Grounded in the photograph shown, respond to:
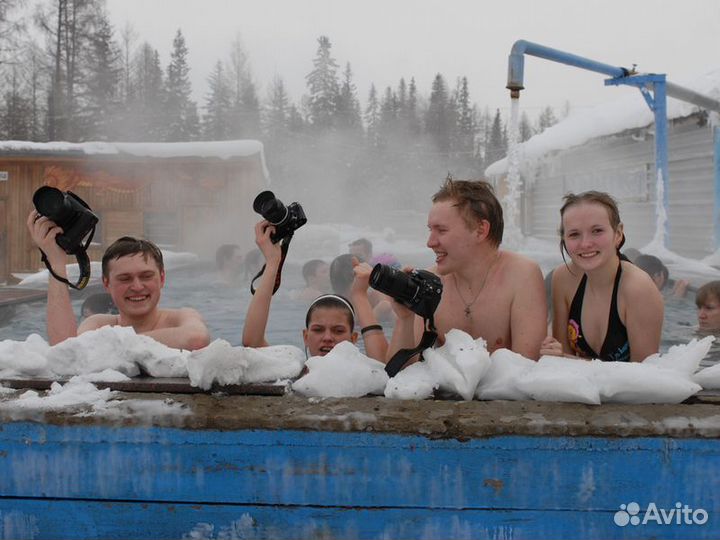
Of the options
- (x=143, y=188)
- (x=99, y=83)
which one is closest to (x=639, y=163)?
(x=143, y=188)

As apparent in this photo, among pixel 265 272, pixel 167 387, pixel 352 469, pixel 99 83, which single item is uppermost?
pixel 99 83

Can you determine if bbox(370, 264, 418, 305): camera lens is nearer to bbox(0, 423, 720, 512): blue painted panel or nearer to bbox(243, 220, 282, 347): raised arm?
bbox(0, 423, 720, 512): blue painted panel

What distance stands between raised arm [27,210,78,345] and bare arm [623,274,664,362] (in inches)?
78.0

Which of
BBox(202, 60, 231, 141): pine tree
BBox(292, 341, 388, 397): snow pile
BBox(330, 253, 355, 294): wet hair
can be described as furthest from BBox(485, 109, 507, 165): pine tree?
BBox(292, 341, 388, 397): snow pile

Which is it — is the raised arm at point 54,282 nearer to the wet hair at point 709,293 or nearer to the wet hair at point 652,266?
the wet hair at point 709,293

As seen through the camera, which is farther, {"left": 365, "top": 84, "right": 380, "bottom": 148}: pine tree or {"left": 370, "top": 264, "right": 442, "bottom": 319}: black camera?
{"left": 365, "top": 84, "right": 380, "bottom": 148}: pine tree

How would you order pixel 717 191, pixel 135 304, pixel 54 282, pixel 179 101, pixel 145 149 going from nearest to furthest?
1. pixel 54 282
2. pixel 135 304
3. pixel 717 191
4. pixel 145 149
5. pixel 179 101

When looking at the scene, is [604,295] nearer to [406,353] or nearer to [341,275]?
[406,353]

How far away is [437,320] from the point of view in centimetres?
239

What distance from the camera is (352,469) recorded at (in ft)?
4.92

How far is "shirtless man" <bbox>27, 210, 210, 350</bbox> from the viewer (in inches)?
96.2

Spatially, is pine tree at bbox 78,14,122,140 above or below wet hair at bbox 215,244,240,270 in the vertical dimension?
above

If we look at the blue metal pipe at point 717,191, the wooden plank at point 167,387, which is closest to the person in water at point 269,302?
the wooden plank at point 167,387

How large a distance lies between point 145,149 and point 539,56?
8.49 metres
